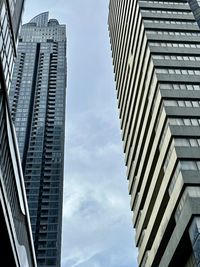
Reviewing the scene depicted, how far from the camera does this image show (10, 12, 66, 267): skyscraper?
122m

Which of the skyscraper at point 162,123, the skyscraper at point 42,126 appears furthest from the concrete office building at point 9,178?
the skyscraper at point 42,126

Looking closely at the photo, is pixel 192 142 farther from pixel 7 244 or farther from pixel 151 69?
pixel 7 244

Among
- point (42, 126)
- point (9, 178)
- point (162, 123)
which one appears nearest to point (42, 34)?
point (42, 126)

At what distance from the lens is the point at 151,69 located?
53.1 m

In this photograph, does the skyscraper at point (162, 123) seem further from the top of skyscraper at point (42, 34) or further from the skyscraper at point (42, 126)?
the top of skyscraper at point (42, 34)

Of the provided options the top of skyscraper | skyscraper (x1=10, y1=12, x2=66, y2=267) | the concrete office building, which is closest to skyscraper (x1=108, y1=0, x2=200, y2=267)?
the concrete office building

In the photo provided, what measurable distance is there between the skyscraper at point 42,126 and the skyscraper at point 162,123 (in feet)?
201

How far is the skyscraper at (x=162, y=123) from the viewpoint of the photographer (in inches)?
1496

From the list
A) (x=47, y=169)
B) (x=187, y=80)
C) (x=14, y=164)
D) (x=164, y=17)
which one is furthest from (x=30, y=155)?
(x=14, y=164)

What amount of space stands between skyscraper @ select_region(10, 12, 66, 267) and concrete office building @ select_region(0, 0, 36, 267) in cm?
7699

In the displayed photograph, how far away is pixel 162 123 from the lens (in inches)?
1790

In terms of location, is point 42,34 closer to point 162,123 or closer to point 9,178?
point 162,123

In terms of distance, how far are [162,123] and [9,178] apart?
64.5 feet

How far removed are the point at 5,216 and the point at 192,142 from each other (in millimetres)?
21485
